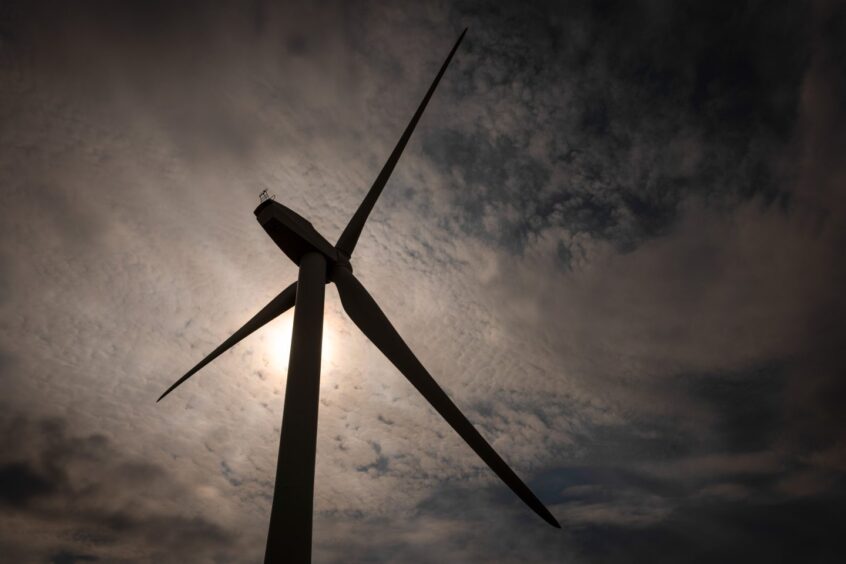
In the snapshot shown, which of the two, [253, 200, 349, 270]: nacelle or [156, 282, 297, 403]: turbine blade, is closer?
[253, 200, 349, 270]: nacelle

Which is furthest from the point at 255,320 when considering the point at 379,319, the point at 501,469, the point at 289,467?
the point at 501,469

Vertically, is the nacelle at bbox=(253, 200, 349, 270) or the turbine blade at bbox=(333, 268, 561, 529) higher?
the nacelle at bbox=(253, 200, 349, 270)

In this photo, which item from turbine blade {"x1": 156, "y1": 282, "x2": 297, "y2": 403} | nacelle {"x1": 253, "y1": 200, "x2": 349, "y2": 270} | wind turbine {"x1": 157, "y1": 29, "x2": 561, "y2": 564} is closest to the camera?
wind turbine {"x1": 157, "y1": 29, "x2": 561, "y2": 564}

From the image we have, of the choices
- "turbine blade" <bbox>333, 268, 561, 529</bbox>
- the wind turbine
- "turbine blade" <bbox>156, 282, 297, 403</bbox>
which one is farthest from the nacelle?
"turbine blade" <bbox>156, 282, 297, 403</bbox>

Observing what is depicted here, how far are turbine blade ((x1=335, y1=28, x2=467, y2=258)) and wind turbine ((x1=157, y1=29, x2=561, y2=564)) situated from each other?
57mm

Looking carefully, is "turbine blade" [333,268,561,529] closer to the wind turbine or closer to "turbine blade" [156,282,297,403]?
the wind turbine

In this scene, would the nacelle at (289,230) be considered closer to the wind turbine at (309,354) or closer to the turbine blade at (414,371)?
the wind turbine at (309,354)

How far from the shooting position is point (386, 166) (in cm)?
2527

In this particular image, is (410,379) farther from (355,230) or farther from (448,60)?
(448,60)

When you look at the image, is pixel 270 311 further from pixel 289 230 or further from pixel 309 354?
pixel 309 354

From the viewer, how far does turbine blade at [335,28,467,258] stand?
2405 centimetres

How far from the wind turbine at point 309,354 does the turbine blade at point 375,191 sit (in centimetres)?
6

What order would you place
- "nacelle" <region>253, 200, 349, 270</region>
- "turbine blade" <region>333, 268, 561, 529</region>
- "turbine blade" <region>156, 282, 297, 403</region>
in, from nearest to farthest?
"turbine blade" <region>333, 268, 561, 529</region>, "nacelle" <region>253, 200, 349, 270</region>, "turbine blade" <region>156, 282, 297, 403</region>

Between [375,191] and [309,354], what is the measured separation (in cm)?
1267
